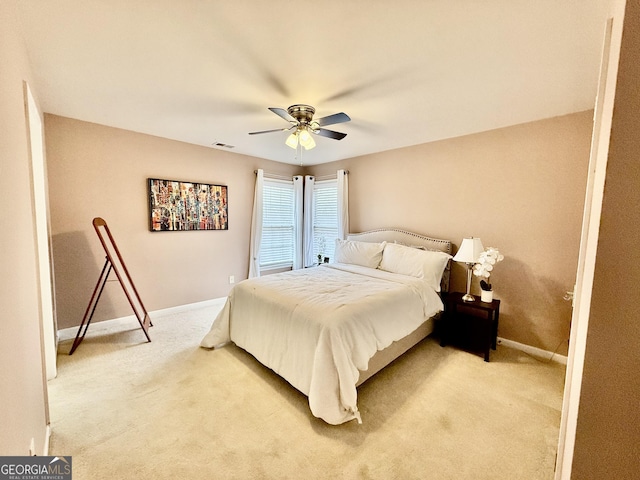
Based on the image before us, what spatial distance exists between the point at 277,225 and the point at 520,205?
12.2 ft

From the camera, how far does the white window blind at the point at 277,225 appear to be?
15.9 feet

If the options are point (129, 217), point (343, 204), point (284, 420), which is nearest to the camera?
point (284, 420)

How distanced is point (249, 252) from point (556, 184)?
4.17 metres

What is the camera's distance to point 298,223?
5.28 metres

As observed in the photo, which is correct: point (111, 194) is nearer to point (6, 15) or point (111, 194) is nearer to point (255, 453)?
point (6, 15)

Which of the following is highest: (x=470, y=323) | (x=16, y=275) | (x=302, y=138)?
(x=302, y=138)

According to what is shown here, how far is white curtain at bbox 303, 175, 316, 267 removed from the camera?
16.8 ft

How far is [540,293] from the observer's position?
9.02 feet

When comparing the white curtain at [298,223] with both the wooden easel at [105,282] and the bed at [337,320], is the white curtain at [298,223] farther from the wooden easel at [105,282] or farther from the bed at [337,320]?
the wooden easel at [105,282]

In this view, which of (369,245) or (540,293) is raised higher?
(369,245)

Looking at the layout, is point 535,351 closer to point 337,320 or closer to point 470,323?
point 470,323

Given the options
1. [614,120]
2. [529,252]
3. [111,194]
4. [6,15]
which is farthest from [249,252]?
[614,120]

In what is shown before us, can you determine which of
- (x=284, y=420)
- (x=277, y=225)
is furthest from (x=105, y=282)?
(x=277, y=225)

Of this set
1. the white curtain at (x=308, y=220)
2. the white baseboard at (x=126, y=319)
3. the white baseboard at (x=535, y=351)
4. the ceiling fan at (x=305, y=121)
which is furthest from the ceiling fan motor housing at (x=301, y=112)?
the white baseboard at (x=535, y=351)
